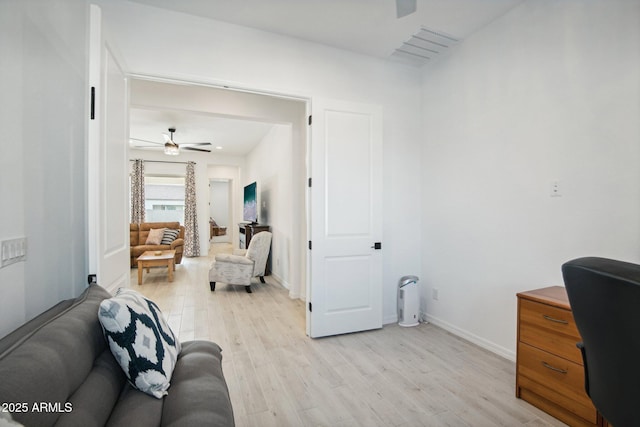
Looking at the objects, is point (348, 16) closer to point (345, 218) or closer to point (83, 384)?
point (345, 218)

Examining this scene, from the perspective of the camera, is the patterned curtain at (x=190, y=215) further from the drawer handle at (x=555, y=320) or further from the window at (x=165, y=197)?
the drawer handle at (x=555, y=320)

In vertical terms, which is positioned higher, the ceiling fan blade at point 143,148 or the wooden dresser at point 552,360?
the ceiling fan blade at point 143,148

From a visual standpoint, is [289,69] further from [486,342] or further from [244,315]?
[486,342]

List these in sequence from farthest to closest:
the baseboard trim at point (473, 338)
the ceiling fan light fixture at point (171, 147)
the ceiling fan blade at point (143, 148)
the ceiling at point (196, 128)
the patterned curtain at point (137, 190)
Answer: the patterned curtain at point (137, 190), the ceiling fan blade at point (143, 148), the ceiling fan light fixture at point (171, 147), the ceiling at point (196, 128), the baseboard trim at point (473, 338)

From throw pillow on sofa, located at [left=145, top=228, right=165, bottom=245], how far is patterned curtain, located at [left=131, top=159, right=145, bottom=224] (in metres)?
1.54

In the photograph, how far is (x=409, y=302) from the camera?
3252 mm

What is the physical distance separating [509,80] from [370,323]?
257cm

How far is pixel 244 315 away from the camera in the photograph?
3607 mm

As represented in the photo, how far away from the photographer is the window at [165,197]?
970 centimetres

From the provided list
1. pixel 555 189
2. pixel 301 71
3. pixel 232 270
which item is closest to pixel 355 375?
pixel 555 189

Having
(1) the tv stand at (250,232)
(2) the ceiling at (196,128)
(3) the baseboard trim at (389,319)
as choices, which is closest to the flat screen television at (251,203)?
(1) the tv stand at (250,232)

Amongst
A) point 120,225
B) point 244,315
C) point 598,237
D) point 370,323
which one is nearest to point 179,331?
point 244,315

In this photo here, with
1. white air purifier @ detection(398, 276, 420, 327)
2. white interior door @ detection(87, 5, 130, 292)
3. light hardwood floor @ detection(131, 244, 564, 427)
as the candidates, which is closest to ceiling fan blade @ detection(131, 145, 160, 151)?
light hardwood floor @ detection(131, 244, 564, 427)

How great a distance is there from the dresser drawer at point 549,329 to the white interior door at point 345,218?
1.42m
